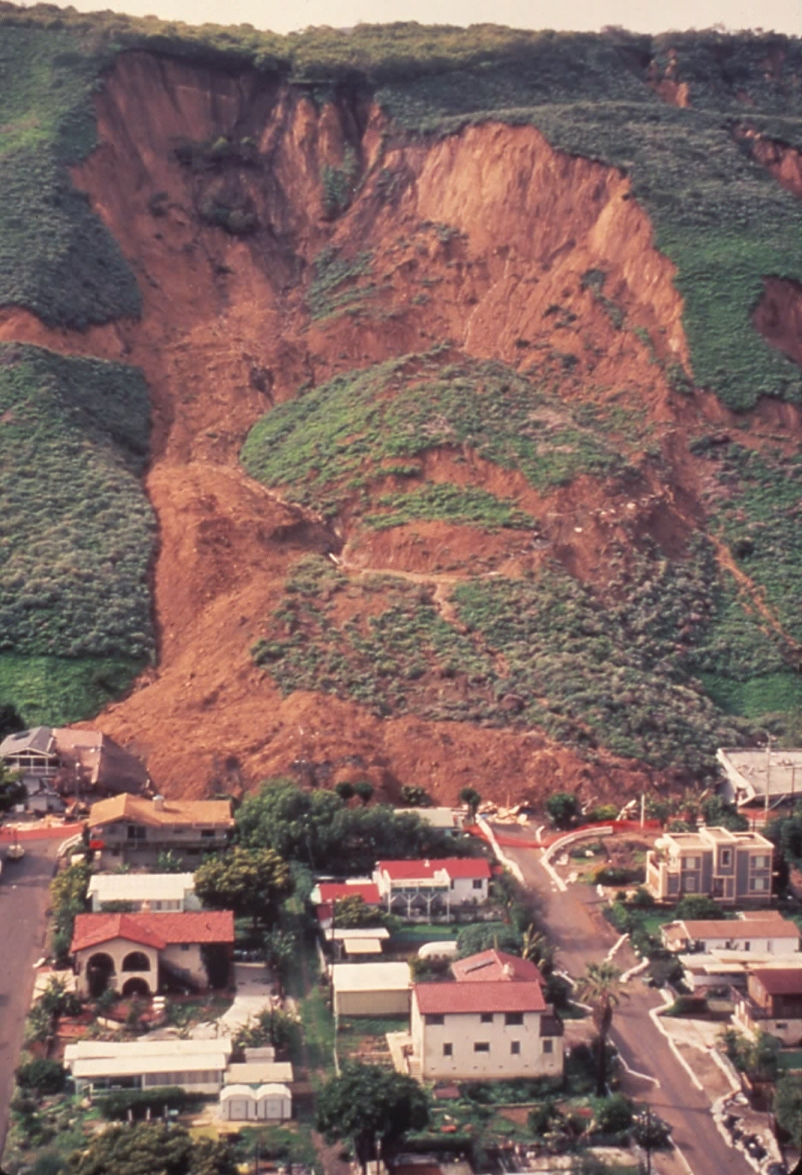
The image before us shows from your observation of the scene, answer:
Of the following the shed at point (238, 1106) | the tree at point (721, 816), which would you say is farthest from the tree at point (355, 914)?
the tree at point (721, 816)

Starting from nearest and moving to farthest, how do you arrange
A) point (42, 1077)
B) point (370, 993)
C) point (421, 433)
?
1. point (42, 1077)
2. point (370, 993)
3. point (421, 433)

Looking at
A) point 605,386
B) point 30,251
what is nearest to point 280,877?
point 605,386

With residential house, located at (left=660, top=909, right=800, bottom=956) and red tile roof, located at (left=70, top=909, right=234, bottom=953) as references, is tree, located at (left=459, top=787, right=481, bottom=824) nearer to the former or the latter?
residential house, located at (left=660, top=909, right=800, bottom=956)

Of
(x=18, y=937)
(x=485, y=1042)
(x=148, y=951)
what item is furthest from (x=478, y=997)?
(x=18, y=937)

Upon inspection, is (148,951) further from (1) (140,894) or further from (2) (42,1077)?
(2) (42,1077)

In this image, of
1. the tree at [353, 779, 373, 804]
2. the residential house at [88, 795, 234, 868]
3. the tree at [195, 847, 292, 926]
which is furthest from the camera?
the tree at [353, 779, 373, 804]

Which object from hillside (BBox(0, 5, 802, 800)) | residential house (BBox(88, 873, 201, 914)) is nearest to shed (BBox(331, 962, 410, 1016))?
residential house (BBox(88, 873, 201, 914))

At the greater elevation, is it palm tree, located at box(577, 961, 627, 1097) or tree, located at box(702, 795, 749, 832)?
tree, located at box(702, 795, 749, 832)
